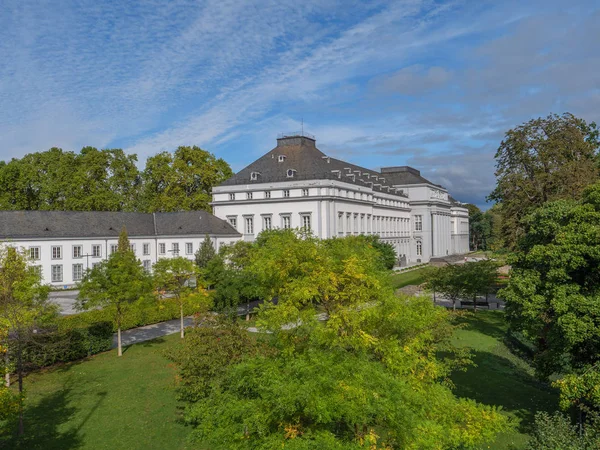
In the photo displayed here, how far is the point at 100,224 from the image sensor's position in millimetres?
51812

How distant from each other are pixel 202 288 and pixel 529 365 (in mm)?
18730

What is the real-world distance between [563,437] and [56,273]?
4748cm

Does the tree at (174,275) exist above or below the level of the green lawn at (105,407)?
above

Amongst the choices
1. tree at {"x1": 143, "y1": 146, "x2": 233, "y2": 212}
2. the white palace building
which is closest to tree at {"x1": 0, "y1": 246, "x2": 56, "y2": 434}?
the white palace building

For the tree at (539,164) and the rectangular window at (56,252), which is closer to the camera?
the tree at (539,164)

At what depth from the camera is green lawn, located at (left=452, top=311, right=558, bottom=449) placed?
15.9 meters

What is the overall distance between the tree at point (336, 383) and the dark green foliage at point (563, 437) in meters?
1.96

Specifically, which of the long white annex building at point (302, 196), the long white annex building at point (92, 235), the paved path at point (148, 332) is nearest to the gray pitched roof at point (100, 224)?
the long white annex building at point (92, 235)

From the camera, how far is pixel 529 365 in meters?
23.7

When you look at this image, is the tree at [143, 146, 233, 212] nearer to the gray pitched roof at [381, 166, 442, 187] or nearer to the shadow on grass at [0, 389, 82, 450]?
the gray pitched roof at [381, 166, 442, 187]

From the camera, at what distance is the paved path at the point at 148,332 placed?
27.8 metres

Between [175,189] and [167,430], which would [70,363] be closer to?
[167,430]

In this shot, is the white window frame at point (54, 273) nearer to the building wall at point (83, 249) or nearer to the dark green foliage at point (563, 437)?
the building wall at point (83, 249)

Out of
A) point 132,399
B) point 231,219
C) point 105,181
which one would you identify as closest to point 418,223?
point 231,219
